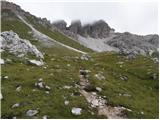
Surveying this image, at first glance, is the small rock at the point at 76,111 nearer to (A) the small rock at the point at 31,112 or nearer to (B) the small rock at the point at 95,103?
(B) the small rock at the point at 95,103

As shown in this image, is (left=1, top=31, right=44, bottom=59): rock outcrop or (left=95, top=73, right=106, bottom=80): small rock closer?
(left=95, top=73, right=106, bottom=80): small rock

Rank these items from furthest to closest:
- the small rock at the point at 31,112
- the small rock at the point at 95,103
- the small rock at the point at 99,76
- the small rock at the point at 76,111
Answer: the small rock at the point at 99,76
the small rock at the point at 95,103
the small rock at the point at 76,111
the small rock at the point at 31,112

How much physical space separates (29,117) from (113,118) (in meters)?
6.77

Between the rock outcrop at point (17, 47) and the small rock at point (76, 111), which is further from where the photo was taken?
the rock outcrop at point (17, 47)

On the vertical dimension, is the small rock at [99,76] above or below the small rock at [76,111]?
above

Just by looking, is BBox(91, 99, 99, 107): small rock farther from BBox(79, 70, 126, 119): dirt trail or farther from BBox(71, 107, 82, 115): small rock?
BBox(71, 107, 82, 115): small rock

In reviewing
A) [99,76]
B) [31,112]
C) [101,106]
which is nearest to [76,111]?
[101,106]

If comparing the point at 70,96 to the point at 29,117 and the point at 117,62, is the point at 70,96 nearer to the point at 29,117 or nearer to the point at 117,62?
the point at 29,117

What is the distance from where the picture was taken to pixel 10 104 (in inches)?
1155

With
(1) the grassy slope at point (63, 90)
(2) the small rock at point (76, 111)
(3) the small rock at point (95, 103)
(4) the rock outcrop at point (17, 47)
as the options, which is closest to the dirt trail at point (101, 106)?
(3) the small rock at point (95, 103)

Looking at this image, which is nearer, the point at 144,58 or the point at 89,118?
the point at 89,118

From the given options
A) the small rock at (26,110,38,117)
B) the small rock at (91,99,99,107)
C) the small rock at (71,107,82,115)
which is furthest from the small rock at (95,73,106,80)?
the small rock at (26,110,38,117)

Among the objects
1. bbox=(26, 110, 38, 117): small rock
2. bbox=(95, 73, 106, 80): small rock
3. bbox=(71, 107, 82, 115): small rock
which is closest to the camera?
bbox=(26, 110, 38, 117): small rock

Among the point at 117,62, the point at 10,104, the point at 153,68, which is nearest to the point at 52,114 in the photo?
the point at 10,104
